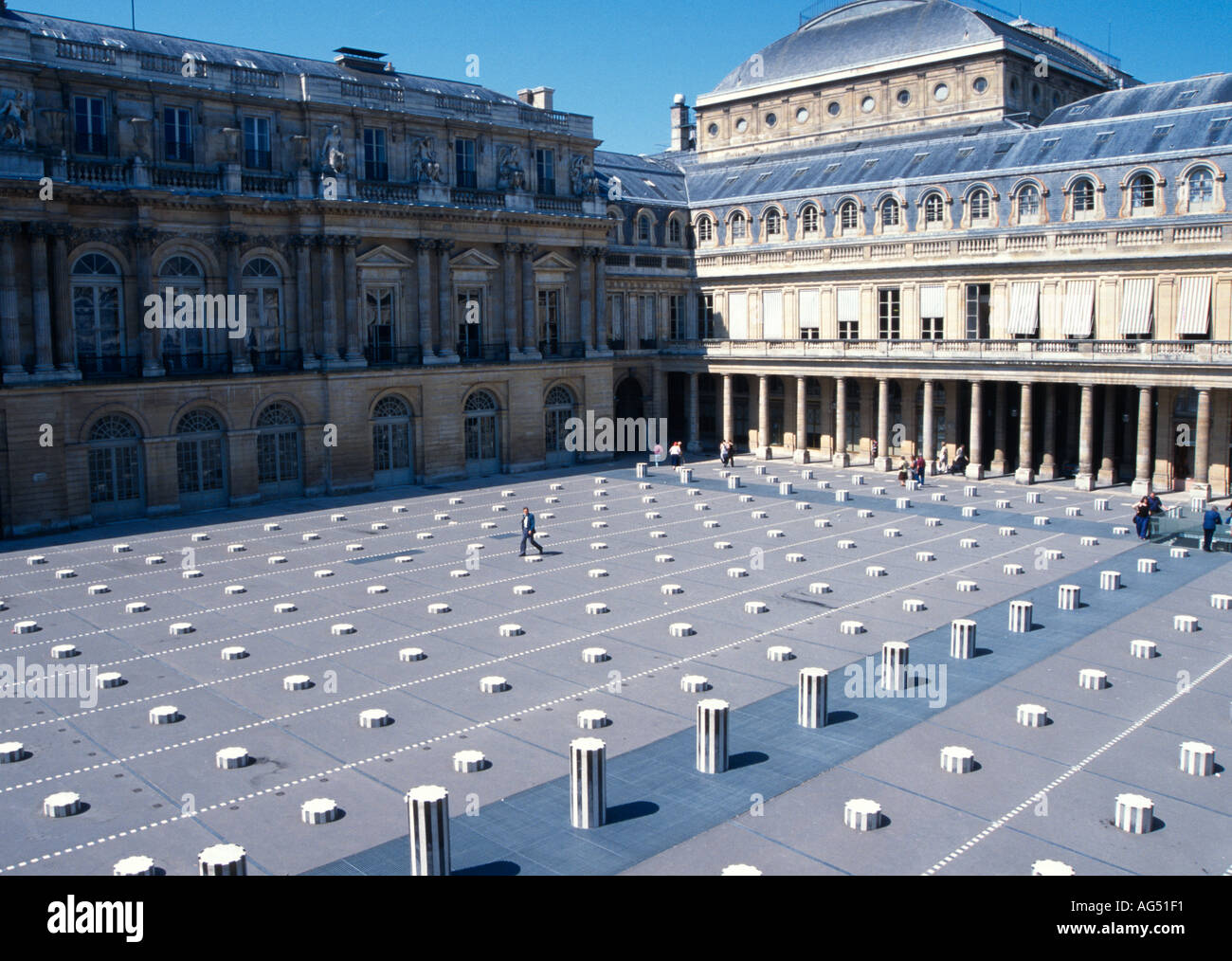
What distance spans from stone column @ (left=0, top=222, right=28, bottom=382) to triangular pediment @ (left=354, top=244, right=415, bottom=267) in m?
14.7

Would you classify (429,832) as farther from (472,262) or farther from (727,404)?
(727,404)

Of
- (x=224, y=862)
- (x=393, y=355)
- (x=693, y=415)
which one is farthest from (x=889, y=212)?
(x=224, y=862)

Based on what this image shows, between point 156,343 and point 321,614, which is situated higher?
point 156,343

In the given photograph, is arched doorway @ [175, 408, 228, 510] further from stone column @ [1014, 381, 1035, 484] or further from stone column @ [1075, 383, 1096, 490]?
stone column @ [1075, 383, 1096, 490]

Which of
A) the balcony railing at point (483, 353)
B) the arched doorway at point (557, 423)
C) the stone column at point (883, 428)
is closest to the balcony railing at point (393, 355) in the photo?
the balcony railing at point (483, 353)

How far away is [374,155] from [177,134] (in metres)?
9.28

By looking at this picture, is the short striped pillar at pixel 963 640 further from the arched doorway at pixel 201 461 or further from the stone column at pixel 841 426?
the stone column at pixel 841 426

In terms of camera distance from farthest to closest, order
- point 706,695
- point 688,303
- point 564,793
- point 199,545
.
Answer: point 688,303, point 199,545, point 706,695, point 564,793

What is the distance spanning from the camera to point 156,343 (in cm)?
4562

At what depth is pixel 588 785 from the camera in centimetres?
1691

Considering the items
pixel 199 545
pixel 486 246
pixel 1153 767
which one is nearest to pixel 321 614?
pixel 199 545

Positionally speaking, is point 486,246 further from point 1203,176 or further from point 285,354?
point 1203,176

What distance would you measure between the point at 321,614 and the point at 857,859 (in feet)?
59.3

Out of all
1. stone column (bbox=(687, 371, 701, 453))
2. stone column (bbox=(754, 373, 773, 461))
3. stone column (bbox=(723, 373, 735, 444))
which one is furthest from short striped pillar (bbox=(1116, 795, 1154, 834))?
stone column (bbox=(687, 371, 701, 453))
